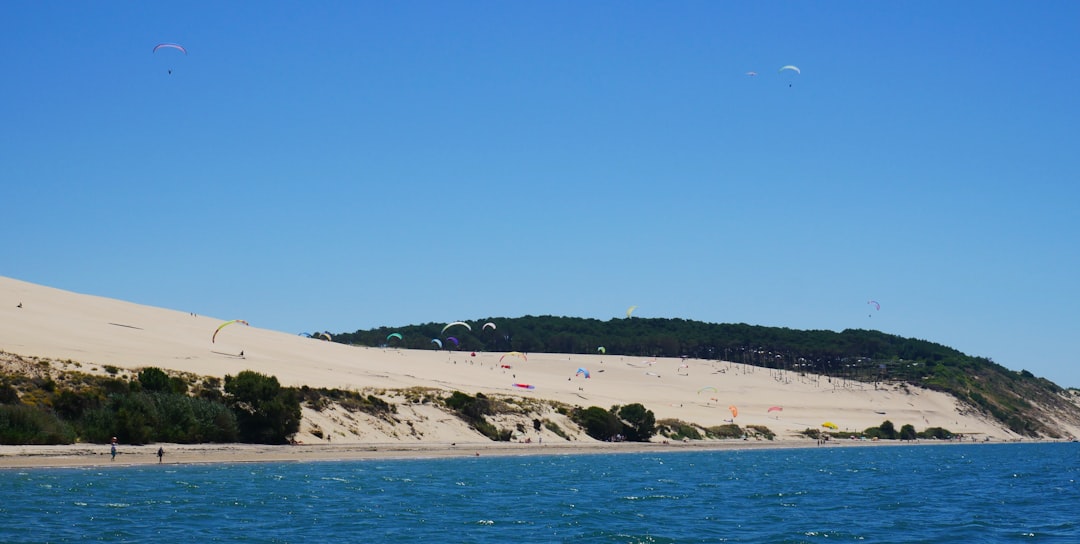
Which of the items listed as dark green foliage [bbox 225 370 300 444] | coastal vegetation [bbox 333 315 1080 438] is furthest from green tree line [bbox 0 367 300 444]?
coastal vegetation [bbox 333 315 1080 438]

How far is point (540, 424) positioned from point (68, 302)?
38752 millimetres

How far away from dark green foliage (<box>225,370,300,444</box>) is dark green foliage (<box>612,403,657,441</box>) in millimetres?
25765

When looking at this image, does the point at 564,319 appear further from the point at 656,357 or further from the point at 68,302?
the point at 68,302

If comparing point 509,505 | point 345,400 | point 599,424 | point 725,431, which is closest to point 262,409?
point 345,400

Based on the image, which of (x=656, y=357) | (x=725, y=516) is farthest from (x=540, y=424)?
(x=656, y=357)

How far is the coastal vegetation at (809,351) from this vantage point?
13138 centimetres

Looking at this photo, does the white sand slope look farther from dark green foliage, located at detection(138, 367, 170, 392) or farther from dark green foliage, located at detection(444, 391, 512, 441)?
dark green foliage, located at detection(138, 367, 170, 392)

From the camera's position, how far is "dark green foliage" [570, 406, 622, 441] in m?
64.4

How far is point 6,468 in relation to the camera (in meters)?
31.4

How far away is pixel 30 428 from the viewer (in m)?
36.5

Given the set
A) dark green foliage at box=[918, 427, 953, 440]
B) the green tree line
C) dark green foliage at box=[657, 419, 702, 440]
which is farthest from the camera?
dark green foliage at box=[918, 427, 953, 440]

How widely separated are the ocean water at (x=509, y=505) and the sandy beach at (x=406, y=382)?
598 centimetres

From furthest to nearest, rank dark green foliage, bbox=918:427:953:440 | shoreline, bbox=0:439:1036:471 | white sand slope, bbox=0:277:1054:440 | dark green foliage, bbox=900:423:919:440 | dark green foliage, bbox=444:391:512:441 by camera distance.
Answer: dark green foliage, bbox=918:427:953:440 → dark green foliage, bbox=900:423:919:440 → dark green foliage, bbox=444:391:512:441 → white sand slope, bbox=0:277:1054:440 → shoreline, bbox=0:439:1036:471

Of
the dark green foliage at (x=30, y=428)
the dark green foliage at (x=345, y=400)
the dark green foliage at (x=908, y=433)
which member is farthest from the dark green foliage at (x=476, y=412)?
the dark green foliage at (x=908, y=433)
